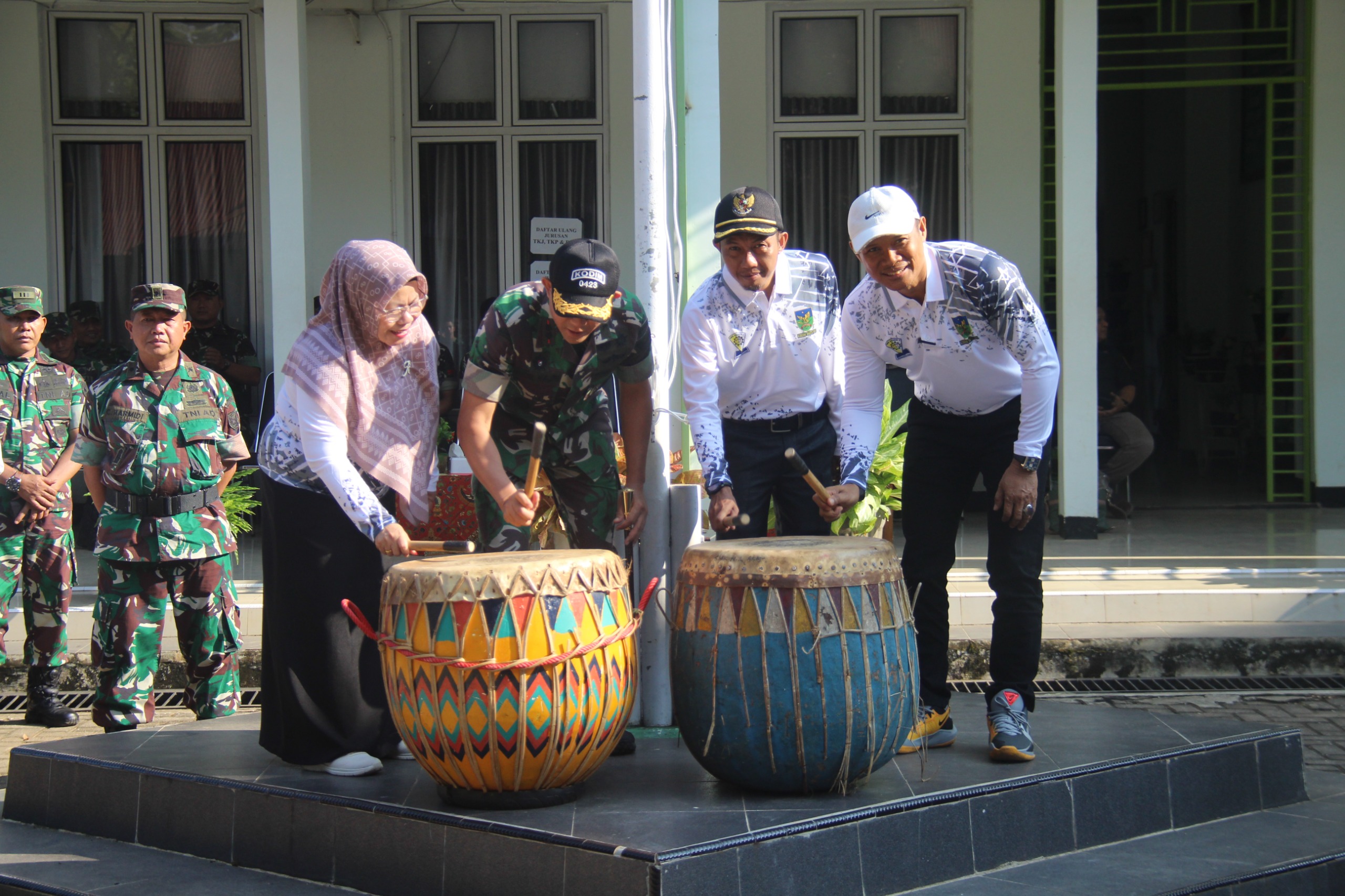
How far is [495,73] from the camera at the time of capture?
982cm

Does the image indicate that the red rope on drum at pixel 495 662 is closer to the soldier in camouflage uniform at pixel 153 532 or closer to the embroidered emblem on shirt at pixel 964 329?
the embroidered emblem on shirt at pixel 964 329

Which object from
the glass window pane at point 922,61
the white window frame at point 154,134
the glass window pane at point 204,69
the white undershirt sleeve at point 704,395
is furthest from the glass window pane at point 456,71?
the white undershirt sleeve at point 704,395

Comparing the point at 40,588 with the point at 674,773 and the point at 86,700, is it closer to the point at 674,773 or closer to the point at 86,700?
the point at 86,700

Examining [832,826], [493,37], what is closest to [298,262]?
[493,37]

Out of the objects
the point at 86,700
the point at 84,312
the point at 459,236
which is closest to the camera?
the point at 86,700

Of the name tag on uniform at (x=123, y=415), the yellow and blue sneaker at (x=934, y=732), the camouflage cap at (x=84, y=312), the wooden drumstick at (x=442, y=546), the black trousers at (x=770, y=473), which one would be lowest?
the yellow and blue sneaker at (x=934, y=732)

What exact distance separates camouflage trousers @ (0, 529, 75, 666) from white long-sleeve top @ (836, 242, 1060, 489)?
12.1 ft

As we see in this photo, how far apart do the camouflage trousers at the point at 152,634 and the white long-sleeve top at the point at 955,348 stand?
8.43 feet

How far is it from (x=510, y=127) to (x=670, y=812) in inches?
296

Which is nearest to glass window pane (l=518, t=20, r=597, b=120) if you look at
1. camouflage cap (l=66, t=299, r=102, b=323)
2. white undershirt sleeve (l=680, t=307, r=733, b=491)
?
camouflage cap (l=66, t=299, r=102, b=323)

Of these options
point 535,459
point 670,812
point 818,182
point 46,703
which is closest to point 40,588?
point 46,703

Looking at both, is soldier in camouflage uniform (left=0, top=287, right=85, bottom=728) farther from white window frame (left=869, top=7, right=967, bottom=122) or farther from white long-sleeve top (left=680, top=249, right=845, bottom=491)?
white window frame (left=869, top=7, right=967, bottom=122)

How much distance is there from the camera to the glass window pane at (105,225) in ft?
32.0

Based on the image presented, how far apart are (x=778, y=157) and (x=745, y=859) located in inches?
299
